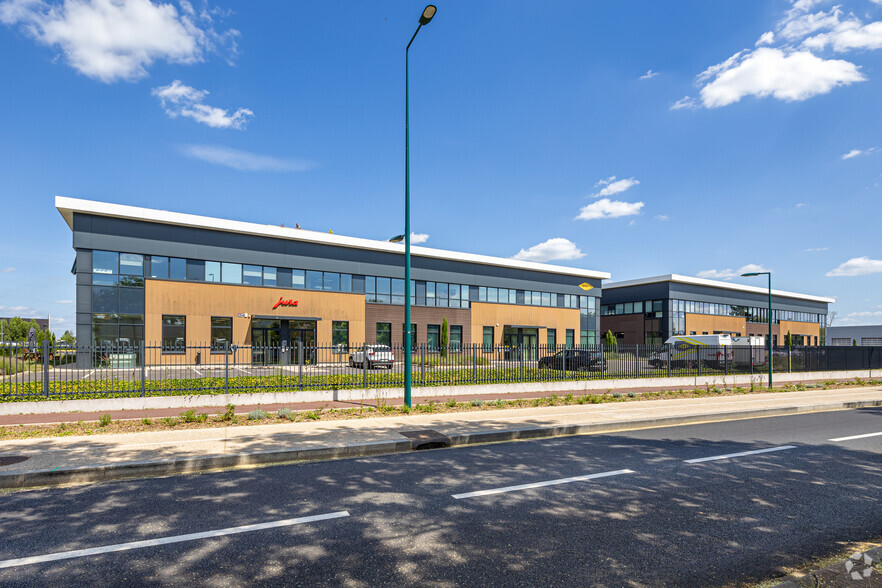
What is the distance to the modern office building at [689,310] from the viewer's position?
5872 centimetres

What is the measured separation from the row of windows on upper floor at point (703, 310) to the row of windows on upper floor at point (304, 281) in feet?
43.9

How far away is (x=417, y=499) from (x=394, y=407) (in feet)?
25.3

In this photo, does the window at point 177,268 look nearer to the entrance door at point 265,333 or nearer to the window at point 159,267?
the window at point 159,267

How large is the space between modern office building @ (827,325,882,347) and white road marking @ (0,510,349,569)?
375 feet

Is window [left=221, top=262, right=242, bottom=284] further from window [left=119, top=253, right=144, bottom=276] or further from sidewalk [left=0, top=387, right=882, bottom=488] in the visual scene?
sidewalk [left=0, top=387, right=882, bottom=488]

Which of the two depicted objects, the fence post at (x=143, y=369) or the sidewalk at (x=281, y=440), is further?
the fence post at (x=143, y=369)

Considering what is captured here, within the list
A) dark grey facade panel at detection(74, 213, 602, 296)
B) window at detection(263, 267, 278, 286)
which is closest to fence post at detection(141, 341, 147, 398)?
dark grey facade panel at detection(74, 213, 602, 296)

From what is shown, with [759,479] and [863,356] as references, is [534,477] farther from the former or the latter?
[863,356]

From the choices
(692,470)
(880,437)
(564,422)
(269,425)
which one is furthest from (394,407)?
(880,437)

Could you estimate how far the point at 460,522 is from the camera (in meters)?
5.11

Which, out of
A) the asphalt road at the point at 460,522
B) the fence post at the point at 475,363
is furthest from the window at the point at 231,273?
the asphalt road at the point at 460,522

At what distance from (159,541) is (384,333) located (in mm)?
34600

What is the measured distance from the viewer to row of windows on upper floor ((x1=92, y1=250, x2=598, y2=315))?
29.1 m

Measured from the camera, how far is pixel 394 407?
13.5 metres
